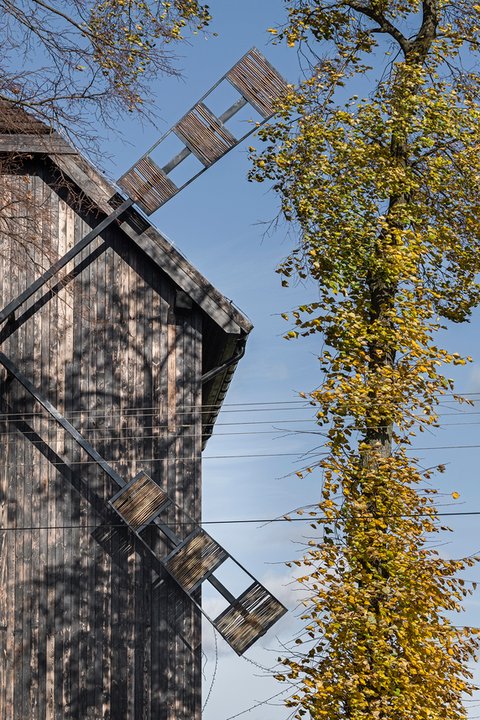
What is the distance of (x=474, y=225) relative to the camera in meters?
18.1

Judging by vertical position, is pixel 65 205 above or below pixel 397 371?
above

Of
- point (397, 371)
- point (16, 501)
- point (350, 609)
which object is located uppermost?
point (16, 501)

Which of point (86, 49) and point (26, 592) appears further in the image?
point (26, 592)

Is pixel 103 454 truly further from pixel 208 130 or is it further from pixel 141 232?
pixel 208 130

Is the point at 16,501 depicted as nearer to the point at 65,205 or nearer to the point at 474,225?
the point at 65,205

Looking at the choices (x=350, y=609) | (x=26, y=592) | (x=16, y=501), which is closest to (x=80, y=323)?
(x=16, y=501)

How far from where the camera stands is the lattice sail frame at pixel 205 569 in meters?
14.9

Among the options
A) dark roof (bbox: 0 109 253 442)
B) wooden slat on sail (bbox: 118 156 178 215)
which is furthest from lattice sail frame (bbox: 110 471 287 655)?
wooden slat on sail (bbox: 118 156 178 215)

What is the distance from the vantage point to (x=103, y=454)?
15773 mm

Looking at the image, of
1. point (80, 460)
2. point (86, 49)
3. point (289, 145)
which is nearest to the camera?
point (86, 49)

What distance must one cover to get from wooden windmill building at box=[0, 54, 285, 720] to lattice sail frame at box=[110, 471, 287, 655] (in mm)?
20

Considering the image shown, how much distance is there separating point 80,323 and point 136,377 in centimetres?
122

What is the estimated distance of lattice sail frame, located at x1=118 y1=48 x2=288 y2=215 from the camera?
52.5 ft

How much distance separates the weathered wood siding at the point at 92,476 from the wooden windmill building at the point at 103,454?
21mm
